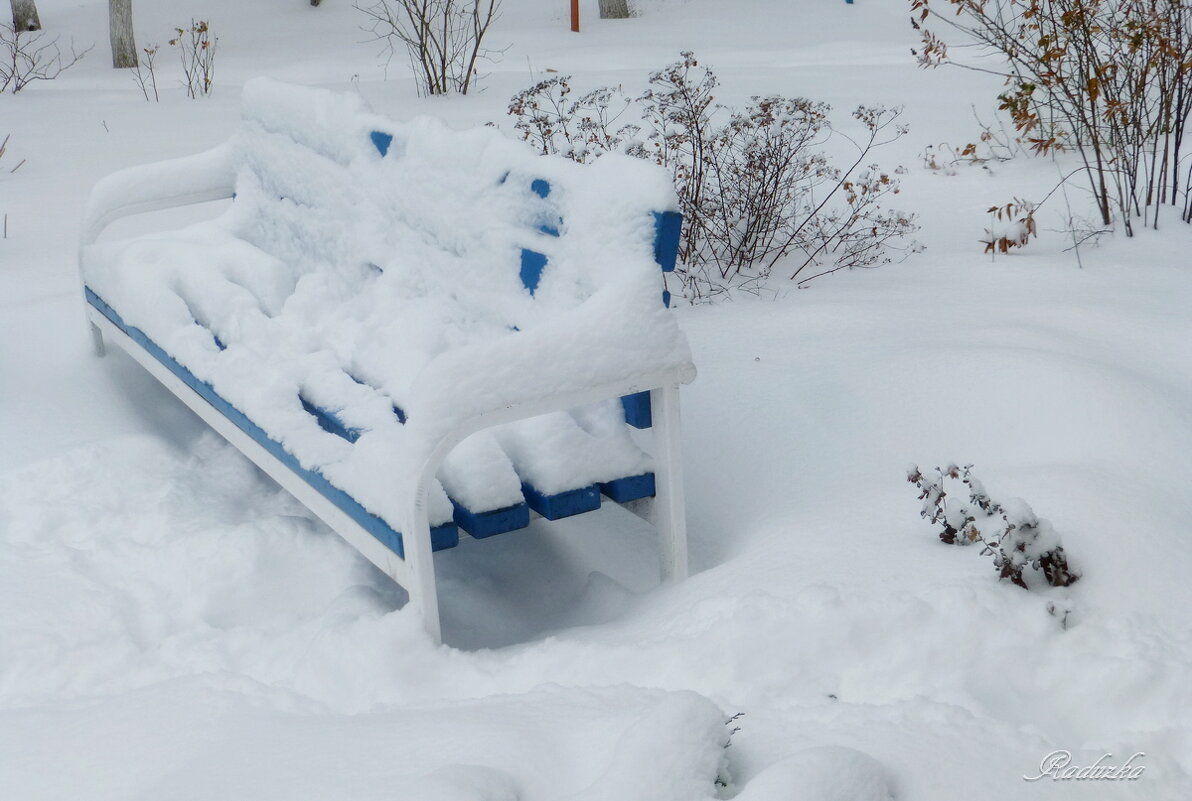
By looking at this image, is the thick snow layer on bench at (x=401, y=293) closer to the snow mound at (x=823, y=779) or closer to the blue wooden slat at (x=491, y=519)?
the blue wooden slat at (x=491, y=519)

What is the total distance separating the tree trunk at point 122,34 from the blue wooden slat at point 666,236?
33.8ft

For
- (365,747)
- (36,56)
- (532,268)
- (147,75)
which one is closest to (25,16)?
(36,56)

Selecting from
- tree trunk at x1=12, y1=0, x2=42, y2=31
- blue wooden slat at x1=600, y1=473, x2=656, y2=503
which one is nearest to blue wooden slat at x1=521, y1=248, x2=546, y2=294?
blue wooden slat at x1=600, y1=473, x2=656, y2=503

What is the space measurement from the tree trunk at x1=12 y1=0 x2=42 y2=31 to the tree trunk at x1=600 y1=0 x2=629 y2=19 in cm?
602

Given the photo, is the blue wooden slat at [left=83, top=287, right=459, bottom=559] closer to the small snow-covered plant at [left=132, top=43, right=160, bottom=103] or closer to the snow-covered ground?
the snow-covered ground

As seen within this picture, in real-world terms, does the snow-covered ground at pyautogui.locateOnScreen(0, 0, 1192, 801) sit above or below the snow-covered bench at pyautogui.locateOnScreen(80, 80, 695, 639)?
below

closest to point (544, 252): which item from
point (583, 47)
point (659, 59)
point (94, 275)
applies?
point (94, 275)

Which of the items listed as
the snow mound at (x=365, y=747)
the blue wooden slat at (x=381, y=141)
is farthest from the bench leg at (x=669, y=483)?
the blue wooden slat at (x=381, y=141)

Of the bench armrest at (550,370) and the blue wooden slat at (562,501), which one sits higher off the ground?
the bench armrest at (550,370)

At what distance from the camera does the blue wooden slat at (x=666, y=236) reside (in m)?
2.35

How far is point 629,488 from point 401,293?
3.15 feet

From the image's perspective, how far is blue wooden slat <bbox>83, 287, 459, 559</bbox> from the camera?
93.4 inches

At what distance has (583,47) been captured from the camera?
38.1 ft

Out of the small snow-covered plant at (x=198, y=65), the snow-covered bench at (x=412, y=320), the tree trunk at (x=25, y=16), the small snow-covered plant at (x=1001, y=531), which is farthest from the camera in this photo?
the tree trunk at (x=25, y=16)
